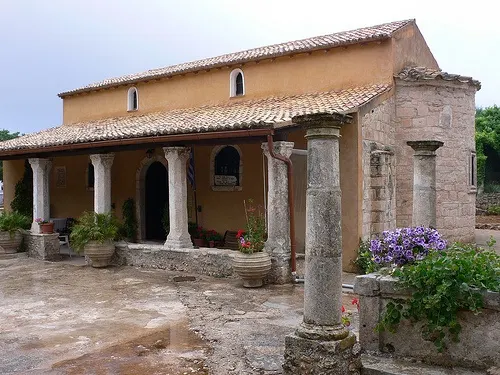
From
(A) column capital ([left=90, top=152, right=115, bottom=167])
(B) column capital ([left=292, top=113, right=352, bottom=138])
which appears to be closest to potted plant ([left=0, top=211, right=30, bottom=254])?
(A) column capital ([left=90, top=152, right=115, bottom=167])

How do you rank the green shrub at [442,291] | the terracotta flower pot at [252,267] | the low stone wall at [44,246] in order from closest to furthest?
the green shrub at [442,291], the terracotta flower pot at [252,267], the low stone wall at [44,246]

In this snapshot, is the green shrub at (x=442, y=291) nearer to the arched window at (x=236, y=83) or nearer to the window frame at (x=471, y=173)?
the window frame at (x=471, y=173)

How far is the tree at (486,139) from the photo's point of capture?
2520 centimetres

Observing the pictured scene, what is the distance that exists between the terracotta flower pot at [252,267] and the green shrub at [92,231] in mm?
3741

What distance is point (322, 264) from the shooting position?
4609 millimetres

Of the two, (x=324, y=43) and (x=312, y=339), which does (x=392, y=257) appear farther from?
(x=324, y=43)

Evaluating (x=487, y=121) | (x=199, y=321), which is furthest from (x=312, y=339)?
(x=487, y=121)

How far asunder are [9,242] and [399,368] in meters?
11.8

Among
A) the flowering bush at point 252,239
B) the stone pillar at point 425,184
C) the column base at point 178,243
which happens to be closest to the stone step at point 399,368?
the stone pillar at point 425,184

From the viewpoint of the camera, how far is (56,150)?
12.5 m

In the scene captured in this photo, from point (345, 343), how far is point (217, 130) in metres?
5.99

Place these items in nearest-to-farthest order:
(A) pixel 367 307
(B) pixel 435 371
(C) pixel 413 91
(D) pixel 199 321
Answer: (B) pixel 435 371 → (A) pixel 367 307 → (D) pixel 199 321 → (C) pixel 413 91

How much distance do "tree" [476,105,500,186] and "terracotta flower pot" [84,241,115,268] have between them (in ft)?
65.0

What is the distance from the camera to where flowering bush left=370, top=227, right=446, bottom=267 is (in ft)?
16.0
